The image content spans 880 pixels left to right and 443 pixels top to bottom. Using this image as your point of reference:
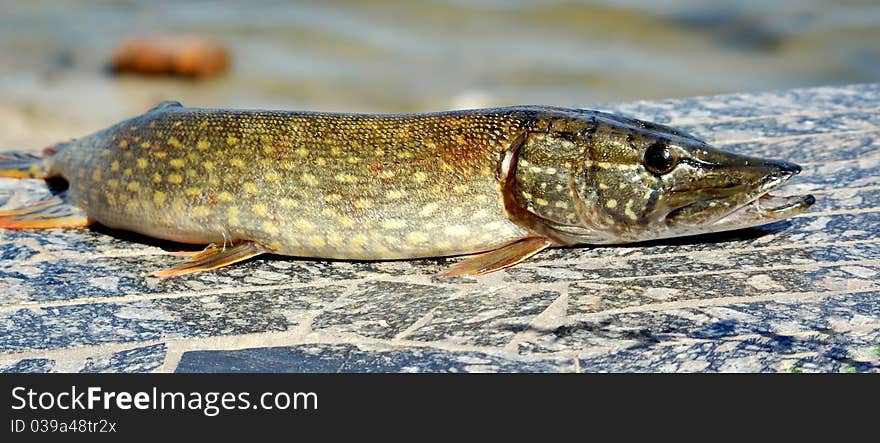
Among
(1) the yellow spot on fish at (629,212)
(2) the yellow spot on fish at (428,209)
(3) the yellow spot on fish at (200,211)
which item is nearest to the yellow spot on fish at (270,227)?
(3) the yellow spot on fish at (200,211)

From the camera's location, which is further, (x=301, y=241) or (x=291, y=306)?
(x=301, y=241)

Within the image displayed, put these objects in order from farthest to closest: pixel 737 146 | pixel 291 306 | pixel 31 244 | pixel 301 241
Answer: pixel 737 146, pixel 31 244, pixel 301 241, pixel 291 306

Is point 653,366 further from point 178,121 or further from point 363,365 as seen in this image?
point 178,121

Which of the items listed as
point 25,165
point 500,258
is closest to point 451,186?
point 500,258

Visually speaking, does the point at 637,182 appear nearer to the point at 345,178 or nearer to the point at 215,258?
the point at 345,178

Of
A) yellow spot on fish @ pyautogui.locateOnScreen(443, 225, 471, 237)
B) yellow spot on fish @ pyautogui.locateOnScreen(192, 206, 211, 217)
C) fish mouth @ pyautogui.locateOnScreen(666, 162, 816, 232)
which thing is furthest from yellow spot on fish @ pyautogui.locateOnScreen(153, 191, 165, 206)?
fish mouth @ pyautogui.locateOnScreen(666, 162, 816, 232)
